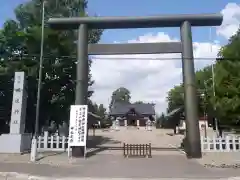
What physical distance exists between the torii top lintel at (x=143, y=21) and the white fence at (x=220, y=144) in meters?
7.06

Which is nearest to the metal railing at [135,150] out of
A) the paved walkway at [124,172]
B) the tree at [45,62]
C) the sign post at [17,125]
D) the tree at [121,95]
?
the paved walkway at [124,172]

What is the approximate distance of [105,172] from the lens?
11117 mm

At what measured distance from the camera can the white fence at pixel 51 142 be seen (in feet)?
61.4

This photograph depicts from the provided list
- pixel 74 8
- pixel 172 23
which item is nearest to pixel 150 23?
pixel 172 23

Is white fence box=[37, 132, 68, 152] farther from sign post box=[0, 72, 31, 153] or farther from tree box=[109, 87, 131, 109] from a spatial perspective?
tree box=[109, 87, 131, 109]

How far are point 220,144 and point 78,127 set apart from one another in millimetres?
8944

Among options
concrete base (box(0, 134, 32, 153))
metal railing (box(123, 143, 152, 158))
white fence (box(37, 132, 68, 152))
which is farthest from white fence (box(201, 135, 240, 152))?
concrete base (box(0, 134, 32, 153))

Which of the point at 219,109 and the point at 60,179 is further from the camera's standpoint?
the point at 219,109

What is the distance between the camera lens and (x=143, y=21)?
17094mm

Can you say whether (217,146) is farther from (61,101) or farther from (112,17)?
(61,101)

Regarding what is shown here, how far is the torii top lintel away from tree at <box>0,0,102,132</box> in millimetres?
4558

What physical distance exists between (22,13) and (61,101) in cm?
1026

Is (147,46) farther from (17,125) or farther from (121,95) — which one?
(121,95)

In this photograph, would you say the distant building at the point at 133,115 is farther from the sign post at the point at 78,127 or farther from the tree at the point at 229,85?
the sign post at the point at 78,127
